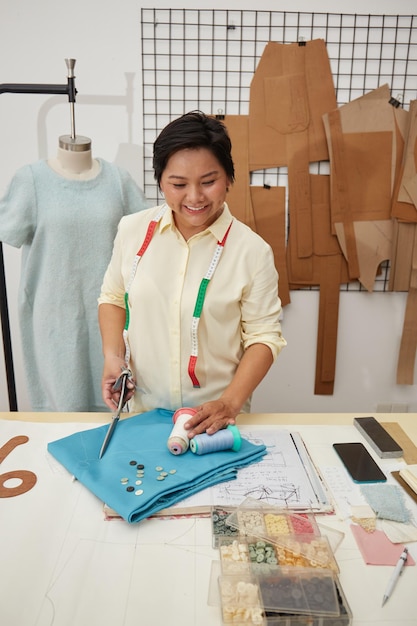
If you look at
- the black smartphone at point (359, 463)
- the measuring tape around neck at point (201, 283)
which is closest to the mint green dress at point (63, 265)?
the measuring tape around neck at point (201, 283)

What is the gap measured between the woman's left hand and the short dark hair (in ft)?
1.86

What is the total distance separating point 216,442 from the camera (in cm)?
116

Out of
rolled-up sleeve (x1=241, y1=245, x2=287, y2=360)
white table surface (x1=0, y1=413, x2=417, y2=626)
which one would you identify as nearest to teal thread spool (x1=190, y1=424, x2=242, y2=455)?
white table surface (x1=0, y1=413, x2=417, y2=626)

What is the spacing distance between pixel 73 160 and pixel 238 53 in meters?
0.90

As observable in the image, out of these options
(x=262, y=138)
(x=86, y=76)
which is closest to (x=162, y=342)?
(x=262, y=138)

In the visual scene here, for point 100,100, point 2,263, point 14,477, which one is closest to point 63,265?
point 2,263

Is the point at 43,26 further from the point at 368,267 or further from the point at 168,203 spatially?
the point at 368,267

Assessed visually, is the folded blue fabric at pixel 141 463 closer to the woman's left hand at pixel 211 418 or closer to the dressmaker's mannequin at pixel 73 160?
the woman's left hand at pixel 211 418

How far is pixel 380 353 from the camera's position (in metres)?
2.57

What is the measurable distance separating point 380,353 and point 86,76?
1.83 meters

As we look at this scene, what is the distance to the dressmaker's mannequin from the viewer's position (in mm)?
1856

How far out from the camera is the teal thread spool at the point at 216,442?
1.15 metres

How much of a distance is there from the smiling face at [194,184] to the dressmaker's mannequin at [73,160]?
69 cm

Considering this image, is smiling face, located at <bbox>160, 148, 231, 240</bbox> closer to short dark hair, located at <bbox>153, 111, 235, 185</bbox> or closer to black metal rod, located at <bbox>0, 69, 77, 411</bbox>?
short dark hair, located at <bbox>153, 111, 235, 185</bbox>
